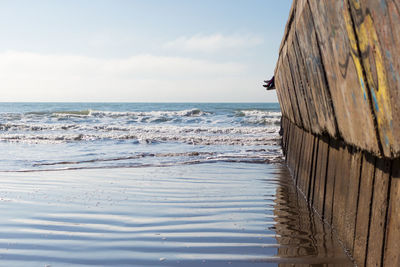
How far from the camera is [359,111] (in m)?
2.04

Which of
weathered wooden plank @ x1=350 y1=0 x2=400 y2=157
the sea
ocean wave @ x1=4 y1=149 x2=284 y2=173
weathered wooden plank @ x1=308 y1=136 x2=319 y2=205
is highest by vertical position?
weathered wooden plank @ x1=350 y1=0 x2=400 y2=157

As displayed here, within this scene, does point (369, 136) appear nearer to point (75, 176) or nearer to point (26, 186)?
point (26, 186)

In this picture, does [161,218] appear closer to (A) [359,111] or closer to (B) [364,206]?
(B) [364,206]

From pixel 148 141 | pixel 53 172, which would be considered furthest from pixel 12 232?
pixel 148 141

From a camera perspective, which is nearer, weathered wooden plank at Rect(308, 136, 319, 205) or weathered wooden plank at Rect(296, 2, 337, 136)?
weathered wooden plank at Rect(296, 2, 337, 136)

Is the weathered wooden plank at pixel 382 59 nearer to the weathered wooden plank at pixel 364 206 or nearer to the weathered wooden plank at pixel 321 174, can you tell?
the weathered wooden plank at pixel 364 206

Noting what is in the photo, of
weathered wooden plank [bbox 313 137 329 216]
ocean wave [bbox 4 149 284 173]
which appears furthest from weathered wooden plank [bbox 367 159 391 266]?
ocean wave [bbox 4 149 284 173]

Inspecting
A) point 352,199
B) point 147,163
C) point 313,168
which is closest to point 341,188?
point 352,199

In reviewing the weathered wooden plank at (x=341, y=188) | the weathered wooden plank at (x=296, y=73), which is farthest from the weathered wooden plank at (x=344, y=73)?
the weathered wooden plank at (x=296, y=73)

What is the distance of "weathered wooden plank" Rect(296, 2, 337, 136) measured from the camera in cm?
282

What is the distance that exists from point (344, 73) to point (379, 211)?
0.72 meters

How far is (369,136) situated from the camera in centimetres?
198

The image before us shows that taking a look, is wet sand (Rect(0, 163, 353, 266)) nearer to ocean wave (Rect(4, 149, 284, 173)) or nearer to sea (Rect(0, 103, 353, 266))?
sea (Rect(0, 103, 353, 266))

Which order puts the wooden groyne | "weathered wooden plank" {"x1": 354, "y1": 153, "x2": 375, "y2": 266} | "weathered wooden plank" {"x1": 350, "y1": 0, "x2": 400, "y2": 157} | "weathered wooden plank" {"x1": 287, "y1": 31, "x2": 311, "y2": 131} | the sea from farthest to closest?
Result: "weathered wooden plank" {"x1": 287, "y1": 31, "x2": 311, "y2": 131}
the sea
"weathered wooden plank" {"x1": 354, "y1": 153, "x2": 375, "y2": 266}
the wooden groyne
"weathered wooden plank" {"x1": 350, "y1": 0, "x2": 400, "y2": 157}
